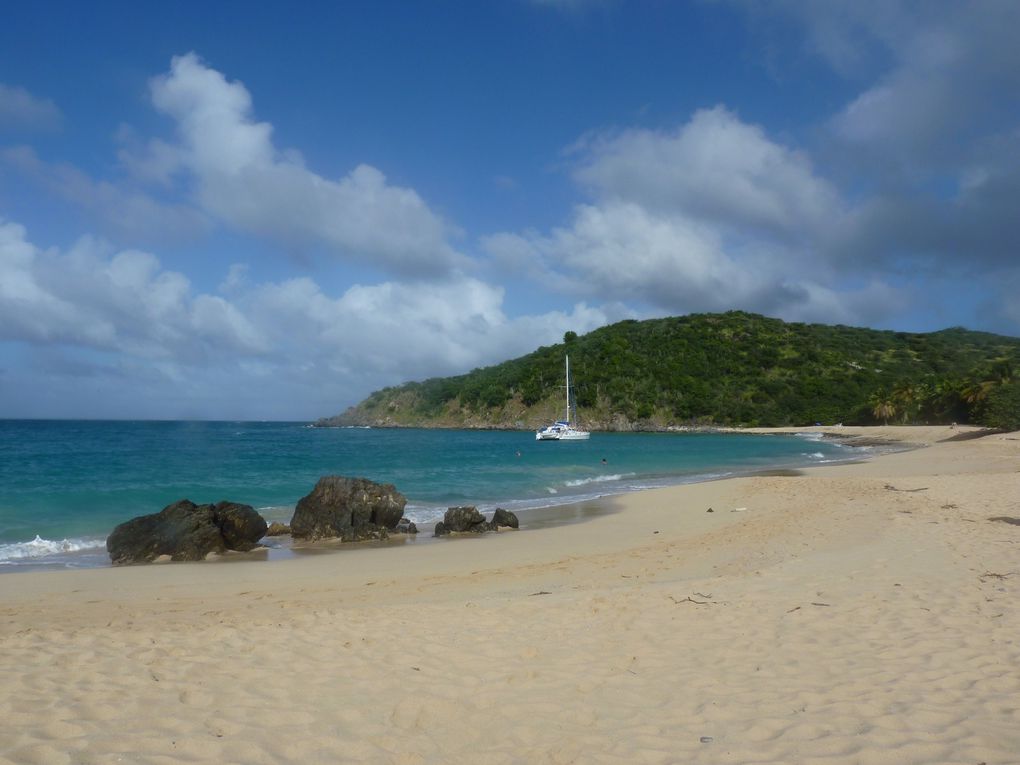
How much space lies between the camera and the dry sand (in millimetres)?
4371

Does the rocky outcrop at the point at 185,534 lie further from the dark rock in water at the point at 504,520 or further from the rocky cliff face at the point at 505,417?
the rocky cliff face at the point at 505,417

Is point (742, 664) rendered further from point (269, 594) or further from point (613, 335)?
point (613, 335)

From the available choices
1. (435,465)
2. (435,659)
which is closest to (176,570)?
(435,659)

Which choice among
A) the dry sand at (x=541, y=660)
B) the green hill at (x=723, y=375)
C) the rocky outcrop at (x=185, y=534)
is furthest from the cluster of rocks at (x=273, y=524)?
the green hill at (x=723, y=375)

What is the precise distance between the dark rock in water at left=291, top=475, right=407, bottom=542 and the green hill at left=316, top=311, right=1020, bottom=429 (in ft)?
280

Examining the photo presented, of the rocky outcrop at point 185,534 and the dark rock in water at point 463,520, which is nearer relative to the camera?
the rocky outcrop at point 185,534

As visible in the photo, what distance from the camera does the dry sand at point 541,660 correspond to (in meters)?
4.37

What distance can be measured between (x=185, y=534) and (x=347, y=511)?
12.3 feet

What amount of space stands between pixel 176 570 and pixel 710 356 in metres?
125

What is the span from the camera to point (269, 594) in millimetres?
10117

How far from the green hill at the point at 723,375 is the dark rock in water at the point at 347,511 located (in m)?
85.5

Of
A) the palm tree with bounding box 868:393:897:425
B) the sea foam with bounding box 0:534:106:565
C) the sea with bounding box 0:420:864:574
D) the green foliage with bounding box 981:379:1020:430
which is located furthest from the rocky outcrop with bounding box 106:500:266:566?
the palm tree with bounding box 868:393:897:425

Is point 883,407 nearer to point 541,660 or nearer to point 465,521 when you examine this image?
point 465,521

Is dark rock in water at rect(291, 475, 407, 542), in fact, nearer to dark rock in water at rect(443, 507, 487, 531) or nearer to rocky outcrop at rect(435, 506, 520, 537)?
rocky outcrop at rect(435, 506, 520, 537)
